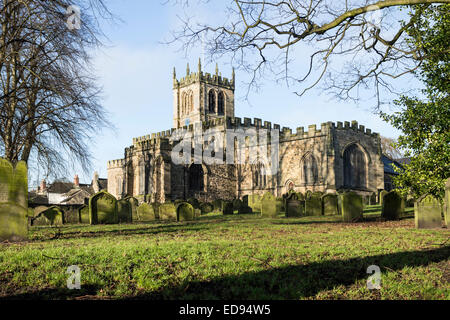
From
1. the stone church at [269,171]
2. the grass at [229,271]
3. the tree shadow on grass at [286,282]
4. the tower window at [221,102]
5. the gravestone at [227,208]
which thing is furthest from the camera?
the tower window at [221,102]

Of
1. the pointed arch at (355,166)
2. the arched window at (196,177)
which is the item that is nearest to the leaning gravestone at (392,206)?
the pointed arch at (355,166)

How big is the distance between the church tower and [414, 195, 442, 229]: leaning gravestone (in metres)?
50.7

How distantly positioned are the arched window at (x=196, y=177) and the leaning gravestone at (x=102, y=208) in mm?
25266

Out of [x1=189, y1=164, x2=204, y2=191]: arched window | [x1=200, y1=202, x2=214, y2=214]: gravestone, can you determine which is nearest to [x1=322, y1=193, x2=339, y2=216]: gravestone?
[x1=200, y1=202, x2=214, y2=214]: gravestone

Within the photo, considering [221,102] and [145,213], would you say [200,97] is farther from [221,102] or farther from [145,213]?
[145,213]

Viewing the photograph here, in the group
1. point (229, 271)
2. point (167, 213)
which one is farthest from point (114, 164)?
point (229, 271)

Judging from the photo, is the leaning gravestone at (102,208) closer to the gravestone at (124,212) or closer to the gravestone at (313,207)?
the gravestone at (124,212)

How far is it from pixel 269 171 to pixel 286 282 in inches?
1246

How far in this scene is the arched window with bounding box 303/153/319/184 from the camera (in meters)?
33.5

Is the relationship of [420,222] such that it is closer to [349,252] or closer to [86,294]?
Answer: [349,252]

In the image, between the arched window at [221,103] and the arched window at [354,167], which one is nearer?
the arched window at [354,167]

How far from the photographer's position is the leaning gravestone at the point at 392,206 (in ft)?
42.4

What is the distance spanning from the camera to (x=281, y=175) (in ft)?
116
